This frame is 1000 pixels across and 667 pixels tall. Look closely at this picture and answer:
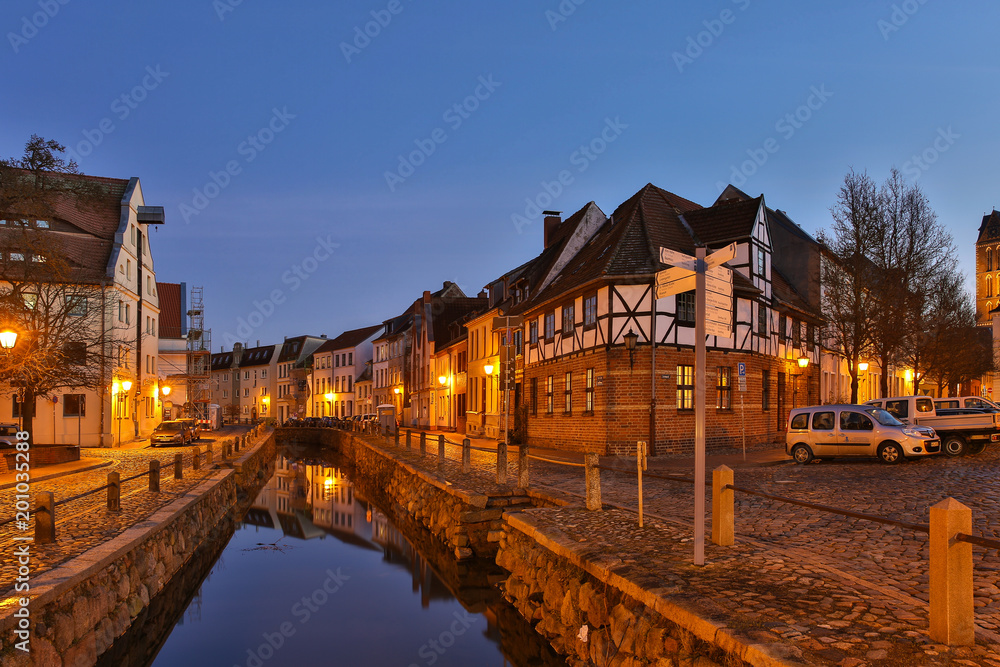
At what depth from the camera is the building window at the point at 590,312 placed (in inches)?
961

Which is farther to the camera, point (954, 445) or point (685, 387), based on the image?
point (685, 387)

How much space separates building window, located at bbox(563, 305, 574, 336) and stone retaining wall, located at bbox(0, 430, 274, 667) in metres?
15.1

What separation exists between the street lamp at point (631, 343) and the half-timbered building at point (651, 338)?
0.05m

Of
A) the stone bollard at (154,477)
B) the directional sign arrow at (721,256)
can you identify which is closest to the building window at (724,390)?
the stone bollard at (154,477)

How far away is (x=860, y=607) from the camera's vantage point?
6023mm

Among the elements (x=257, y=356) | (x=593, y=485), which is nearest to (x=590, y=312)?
(x=593, y=485)

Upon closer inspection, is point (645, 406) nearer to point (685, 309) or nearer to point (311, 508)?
point (685, 309)

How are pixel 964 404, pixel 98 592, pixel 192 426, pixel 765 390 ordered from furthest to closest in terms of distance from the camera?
pixel 192 426, pixel 765 390, pixel 964 404, pixel 98 592

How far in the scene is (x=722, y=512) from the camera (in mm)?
8492

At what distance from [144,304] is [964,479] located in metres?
38.4

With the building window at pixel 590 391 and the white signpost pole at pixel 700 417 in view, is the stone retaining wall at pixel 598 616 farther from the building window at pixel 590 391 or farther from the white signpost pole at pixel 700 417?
the building window at pixel 590 391

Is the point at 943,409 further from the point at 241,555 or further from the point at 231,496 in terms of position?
the point at 231,496

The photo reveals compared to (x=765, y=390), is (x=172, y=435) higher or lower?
lower

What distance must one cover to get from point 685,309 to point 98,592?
19110 millimetres
